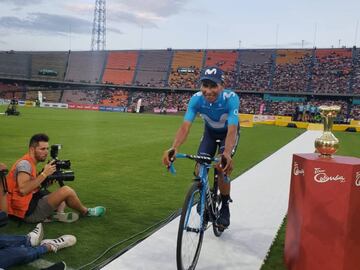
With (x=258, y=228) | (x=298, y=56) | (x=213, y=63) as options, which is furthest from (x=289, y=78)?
(x=258, y=228)

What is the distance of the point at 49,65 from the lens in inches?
2857

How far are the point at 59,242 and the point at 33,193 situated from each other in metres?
1.03

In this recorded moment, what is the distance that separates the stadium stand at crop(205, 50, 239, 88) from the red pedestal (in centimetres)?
5605

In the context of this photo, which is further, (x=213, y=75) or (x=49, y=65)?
(x=49, y=65)

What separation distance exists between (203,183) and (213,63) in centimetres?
6032

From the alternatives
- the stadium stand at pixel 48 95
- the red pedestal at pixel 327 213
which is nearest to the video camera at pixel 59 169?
the red pedestal at pixel 327 213

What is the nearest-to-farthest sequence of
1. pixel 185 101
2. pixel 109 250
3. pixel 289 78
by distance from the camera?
pixel 109 250 < pixel 289 78 < pixel 185 101

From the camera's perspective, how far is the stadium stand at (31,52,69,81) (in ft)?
233

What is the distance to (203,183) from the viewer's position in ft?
12.6

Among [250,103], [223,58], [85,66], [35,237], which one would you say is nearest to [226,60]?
[223,58]

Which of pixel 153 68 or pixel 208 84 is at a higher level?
pixel 153 68

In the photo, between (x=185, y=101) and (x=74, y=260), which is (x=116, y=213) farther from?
(x=185, y=101)

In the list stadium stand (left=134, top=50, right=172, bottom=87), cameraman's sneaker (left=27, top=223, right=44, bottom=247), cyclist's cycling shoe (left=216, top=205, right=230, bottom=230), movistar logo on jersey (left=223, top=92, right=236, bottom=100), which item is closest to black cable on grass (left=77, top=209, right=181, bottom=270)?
cameraman's sneaker (left=27, top=223, right=44, bottom=247)

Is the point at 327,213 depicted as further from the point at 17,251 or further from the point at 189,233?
the point at 17,251
